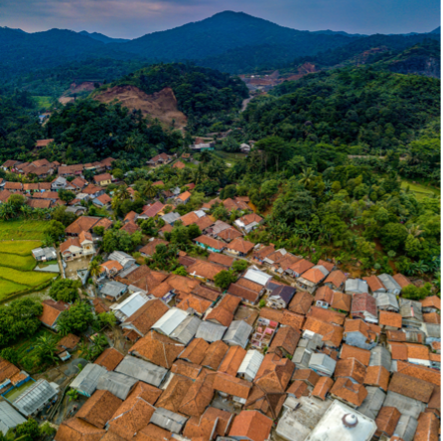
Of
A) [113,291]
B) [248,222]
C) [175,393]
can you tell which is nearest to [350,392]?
[175,393]

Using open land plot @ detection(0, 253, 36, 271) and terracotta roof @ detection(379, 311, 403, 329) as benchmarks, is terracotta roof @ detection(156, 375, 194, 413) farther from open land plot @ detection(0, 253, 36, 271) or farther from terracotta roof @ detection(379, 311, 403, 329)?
open land plot @ detection(0, 253, 36, 271)

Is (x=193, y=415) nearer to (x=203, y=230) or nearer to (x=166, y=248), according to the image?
(x=166, y=248)

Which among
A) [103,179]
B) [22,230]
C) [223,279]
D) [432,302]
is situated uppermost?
[103,179]

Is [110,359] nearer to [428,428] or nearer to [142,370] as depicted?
[142,370]

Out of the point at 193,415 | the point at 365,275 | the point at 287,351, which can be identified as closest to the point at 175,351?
the point at 193,415

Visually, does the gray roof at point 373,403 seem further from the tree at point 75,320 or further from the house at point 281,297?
the tree at point 75,320

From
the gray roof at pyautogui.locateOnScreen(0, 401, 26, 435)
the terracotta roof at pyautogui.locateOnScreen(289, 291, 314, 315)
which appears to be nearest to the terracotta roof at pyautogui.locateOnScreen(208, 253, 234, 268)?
the terracotta roof at pyautogui.locateOnScreen(289, 291, 314, 315)

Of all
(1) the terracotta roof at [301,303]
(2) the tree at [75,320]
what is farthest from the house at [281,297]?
(2) the tree at [75,320]
